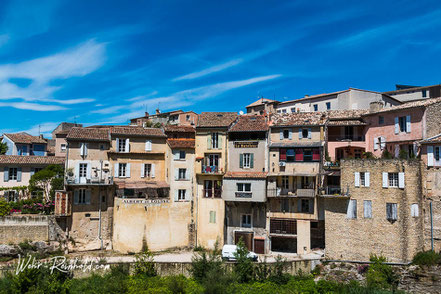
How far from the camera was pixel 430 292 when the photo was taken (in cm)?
3212

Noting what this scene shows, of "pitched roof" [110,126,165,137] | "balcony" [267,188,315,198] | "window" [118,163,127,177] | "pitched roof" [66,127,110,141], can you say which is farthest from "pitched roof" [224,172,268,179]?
"pitched roof" [66,127,110,141]

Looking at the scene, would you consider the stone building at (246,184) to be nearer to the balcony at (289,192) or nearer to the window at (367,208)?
the balcony at (289,192)

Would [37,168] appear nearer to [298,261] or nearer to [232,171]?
[232,171]

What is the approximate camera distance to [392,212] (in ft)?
115

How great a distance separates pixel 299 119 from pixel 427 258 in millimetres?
18834

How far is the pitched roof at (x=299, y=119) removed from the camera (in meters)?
41.8

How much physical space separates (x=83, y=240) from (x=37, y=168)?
37.7 ft

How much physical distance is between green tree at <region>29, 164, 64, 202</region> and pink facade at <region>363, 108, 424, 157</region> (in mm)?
36387

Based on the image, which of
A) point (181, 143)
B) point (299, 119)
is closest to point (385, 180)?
point (299, 119)

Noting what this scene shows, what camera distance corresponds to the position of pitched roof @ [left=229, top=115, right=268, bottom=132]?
139ft

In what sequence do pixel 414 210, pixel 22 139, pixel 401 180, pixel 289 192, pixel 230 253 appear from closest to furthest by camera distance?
pixel 414 210 → pixel 401 180 → pixel 230 253 → pixel 289 192 → pixel 22 139

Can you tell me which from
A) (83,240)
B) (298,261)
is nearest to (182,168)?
(83,240)

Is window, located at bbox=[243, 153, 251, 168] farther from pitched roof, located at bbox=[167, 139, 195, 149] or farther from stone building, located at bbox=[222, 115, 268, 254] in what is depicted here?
pitched roof, located at bbox=[167, 139, 195, 149]

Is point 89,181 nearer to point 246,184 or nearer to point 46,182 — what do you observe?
point 46,182
